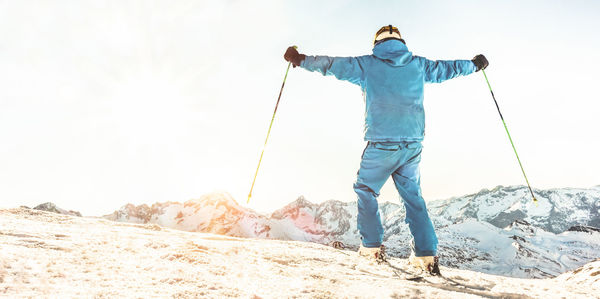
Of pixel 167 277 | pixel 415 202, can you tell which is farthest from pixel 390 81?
pixel 167 277

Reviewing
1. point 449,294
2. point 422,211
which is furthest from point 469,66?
point 449,294

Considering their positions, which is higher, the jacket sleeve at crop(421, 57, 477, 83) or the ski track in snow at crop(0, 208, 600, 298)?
the jacket sleeve at crop(421, 57, 477, 83)

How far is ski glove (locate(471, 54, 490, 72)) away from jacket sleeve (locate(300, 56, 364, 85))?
196 centimetres

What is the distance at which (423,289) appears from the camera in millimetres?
2223

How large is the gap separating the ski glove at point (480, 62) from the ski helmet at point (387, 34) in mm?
1361

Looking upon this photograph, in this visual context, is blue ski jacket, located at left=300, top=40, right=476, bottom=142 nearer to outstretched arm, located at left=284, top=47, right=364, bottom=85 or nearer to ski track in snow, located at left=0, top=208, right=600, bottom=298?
outstretched arm, located at left=284, top=47, right=364, bottom=85

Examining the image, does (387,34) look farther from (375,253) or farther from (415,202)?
(375,253)

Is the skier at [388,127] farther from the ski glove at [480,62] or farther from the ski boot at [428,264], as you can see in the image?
the ski glove at [480,62]

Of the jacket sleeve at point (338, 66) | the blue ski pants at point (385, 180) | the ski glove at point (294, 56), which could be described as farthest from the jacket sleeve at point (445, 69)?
the ski glove at point (294, 56)

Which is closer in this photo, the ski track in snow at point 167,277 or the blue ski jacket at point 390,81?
the ski track in snow at point 167,277

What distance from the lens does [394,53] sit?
434 centimetres

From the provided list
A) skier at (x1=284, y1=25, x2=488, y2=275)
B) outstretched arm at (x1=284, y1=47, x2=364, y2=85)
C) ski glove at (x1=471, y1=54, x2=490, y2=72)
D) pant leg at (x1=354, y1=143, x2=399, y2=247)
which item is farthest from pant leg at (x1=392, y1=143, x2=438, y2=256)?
ski glove at (x1=471, y1=54, x2=490, y2=72)

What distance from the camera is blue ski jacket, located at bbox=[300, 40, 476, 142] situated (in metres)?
4.05

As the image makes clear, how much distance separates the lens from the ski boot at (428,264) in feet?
11.5
